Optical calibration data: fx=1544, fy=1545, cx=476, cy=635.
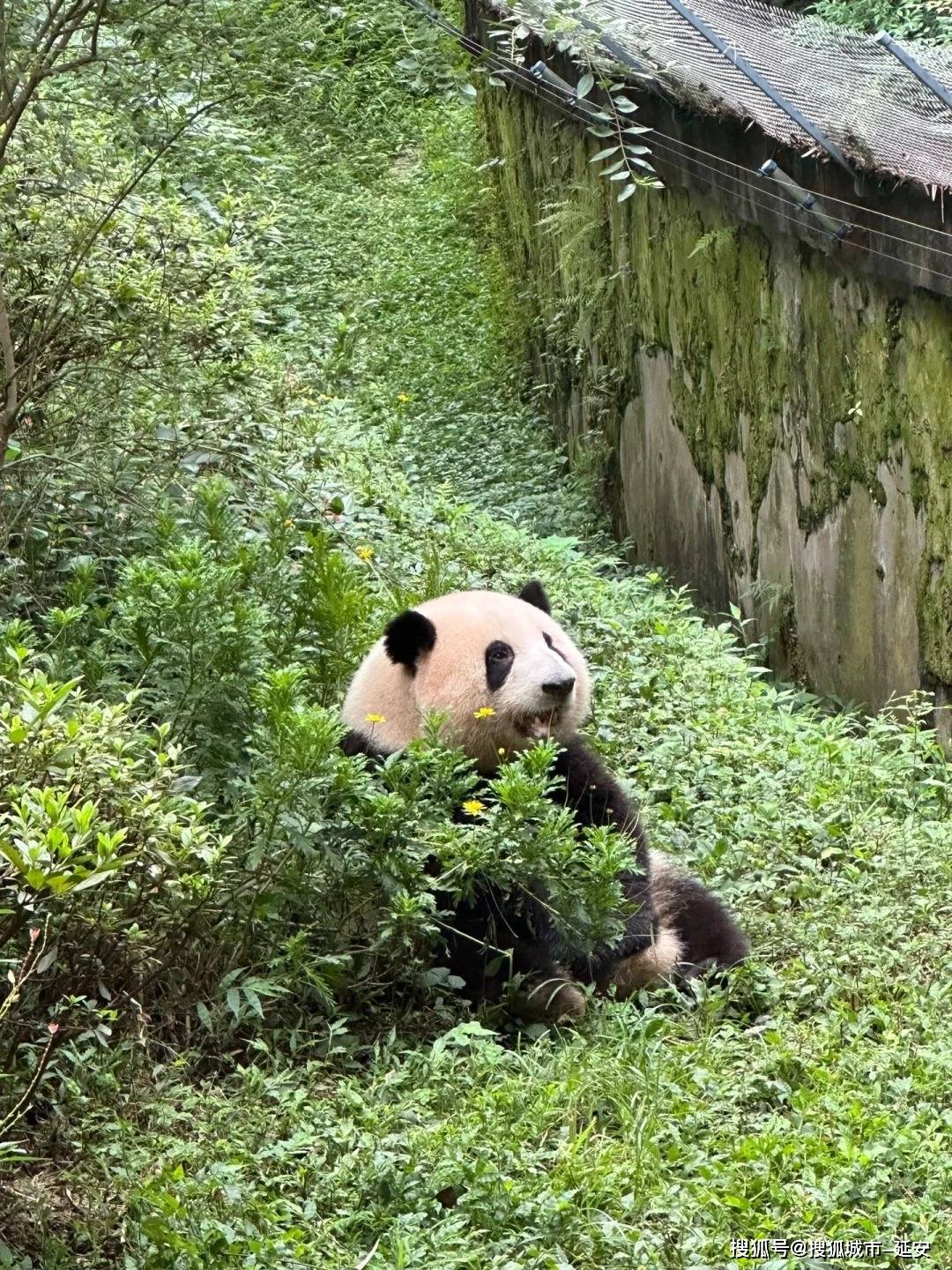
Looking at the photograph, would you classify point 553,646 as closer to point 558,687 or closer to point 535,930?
point 558,687

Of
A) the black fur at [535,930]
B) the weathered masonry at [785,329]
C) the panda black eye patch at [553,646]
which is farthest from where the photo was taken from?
the weathered masonry at [785,329]

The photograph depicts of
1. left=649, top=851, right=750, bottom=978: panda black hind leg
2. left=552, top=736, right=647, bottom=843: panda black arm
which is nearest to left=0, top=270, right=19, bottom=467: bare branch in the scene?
left=552, top=736, right=647, bottom=843: panda black arm

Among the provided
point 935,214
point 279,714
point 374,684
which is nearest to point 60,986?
point 279,714

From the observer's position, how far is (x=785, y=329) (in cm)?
702

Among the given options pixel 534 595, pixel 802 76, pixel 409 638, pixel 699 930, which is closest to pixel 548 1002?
pixel 699 930

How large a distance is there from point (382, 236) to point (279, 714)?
10.1m

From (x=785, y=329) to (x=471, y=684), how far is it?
11.1ft

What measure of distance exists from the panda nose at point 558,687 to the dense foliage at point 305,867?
462 millimetres

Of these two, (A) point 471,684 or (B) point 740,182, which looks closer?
(A) point 471,684

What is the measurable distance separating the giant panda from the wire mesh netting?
2010mm

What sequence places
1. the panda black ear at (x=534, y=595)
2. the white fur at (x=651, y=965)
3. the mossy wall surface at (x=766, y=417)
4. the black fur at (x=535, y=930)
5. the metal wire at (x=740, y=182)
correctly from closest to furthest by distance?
the black fur at (x=535, y=930)
the white fur at (x=651, y=965)
the panda black ear at (x=534, y=595)
the metal wire at (x=740, y=182)
the mossy wall surface at (x=766, y=417)

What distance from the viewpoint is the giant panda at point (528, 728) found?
169 inches

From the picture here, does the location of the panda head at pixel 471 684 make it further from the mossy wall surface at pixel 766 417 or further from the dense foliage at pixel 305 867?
the mossy wall surface at pixel 766 417

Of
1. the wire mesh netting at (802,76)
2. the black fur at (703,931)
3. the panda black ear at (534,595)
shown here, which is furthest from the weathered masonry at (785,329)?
the black fur at (703,931)
